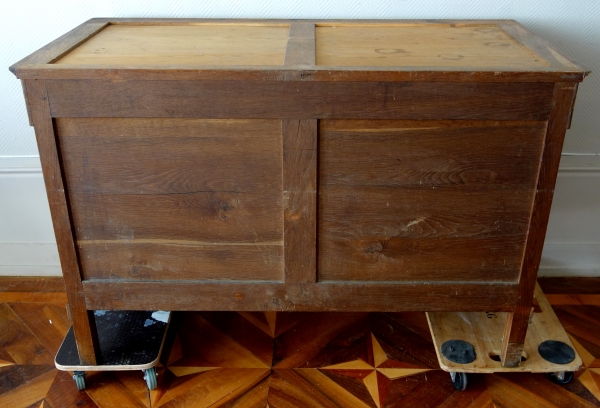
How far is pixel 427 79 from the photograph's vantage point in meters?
0.87

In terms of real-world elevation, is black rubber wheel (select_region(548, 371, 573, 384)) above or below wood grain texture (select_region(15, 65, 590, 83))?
below

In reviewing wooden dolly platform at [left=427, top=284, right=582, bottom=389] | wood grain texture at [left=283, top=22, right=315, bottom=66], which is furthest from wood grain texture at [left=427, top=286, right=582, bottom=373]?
Answer: wood grain texture at [left=283, top=22, right=315, bottom=66]

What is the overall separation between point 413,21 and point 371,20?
9 centimetres

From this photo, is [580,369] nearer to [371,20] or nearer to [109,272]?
[371,20]

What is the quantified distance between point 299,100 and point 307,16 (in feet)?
1.50

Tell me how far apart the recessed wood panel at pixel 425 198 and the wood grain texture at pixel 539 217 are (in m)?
0.01

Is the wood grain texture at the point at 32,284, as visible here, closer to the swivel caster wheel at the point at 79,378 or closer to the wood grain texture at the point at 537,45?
the swivel caster wheel at the point at 79,378

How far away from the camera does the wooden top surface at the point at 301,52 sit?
87 centimetres

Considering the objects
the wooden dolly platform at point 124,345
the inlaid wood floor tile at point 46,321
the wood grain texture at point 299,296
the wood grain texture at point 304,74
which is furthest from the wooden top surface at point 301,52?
the inlaid wood floor tile at point 46,321

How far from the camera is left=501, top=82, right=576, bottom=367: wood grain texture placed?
89cm

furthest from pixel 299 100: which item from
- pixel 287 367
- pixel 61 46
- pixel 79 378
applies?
pixel 79 378

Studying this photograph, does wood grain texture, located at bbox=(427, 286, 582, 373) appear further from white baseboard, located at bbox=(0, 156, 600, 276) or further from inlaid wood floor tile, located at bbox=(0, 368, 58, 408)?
inlaid wood floor tile, located at bbox=(0, 368, 58, 408)

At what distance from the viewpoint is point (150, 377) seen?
45.8 inches

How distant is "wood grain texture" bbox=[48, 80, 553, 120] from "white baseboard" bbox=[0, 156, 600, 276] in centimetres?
61
